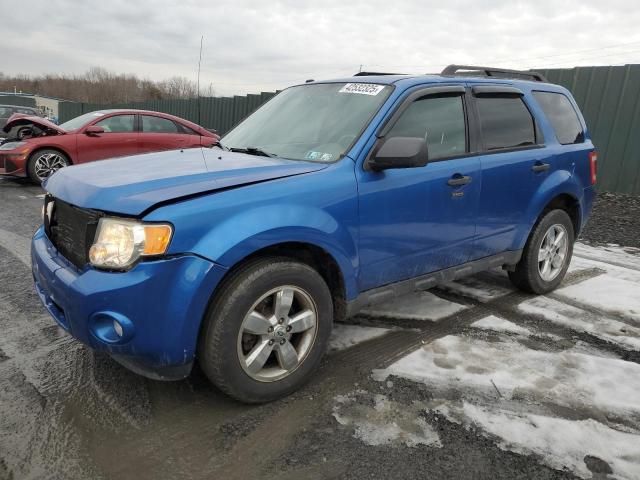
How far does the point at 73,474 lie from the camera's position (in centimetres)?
206

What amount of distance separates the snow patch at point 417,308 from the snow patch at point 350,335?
0.27 m

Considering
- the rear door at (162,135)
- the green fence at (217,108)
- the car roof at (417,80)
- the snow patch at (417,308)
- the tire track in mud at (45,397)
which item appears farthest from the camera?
the green fence at (217,108)

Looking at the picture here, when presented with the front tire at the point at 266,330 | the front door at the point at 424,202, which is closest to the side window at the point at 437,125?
the front door at the point at 424,202

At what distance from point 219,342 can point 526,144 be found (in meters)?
3.01

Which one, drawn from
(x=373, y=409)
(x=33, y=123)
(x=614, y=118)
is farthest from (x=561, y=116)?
(x=33, y=123)

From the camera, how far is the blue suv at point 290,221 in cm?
220

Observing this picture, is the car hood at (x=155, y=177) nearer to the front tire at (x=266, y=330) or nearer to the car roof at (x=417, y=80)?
the front tire at (x=266, y=330)

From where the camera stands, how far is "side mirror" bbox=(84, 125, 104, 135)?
30.4ft

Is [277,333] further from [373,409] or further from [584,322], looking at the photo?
[584,322]

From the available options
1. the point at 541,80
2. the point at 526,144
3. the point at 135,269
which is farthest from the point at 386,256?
the point at 541,80

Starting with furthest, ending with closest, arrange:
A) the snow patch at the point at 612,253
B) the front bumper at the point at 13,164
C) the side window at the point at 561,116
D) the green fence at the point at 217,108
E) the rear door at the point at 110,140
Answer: the green fence at the point at 217,108 < the rear door at the point at 110,140 < the front bumper at the point at 13,164 < the snow patch at the point at 612,253 < the side window at the point at 561,116

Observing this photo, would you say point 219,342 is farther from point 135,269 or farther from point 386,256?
point 386,256

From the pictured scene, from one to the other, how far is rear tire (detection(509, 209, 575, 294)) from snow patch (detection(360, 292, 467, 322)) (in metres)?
0.71

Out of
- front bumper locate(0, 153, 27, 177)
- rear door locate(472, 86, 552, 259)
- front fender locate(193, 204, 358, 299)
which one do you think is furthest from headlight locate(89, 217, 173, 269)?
front bumper locate(0, 153, 27, 177)
